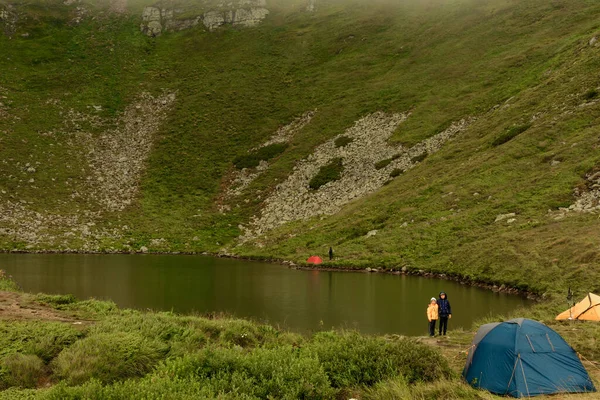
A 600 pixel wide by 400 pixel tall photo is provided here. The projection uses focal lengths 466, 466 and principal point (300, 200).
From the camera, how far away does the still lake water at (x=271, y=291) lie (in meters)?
24.7

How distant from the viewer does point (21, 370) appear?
1095 centimetres

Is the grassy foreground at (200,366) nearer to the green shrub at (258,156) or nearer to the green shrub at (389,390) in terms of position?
the green shrub at (389,390)

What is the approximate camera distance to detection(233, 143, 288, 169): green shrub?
72812 mm

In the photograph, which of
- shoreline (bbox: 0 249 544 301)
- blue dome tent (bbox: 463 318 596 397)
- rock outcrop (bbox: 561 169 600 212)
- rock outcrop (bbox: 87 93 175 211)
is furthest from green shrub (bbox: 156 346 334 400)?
rock outcrop (bbox: 87 93 175 211)

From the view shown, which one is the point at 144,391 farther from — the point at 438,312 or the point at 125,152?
the point at 125,152

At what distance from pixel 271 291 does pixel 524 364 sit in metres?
22.0

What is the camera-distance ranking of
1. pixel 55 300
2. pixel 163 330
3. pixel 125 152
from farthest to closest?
pixel 125 152 < pixel 55 300 < pixel 163 330

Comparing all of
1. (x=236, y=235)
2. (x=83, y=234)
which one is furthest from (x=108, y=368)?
(x=83, y=234)

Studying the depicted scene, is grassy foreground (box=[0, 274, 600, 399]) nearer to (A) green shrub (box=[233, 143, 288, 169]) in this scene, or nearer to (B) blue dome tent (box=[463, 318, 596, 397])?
(B) blue dome tent (box=[463, 318, 596, 397])

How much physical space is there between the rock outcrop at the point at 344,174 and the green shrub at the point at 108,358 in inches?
1710

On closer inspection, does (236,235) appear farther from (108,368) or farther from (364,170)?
(108,368)

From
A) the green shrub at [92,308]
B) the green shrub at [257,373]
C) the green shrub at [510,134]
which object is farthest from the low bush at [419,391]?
the green shrub at [510,134]

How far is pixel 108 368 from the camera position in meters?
11.2

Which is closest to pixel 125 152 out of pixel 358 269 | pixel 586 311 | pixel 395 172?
pixel 395 172
